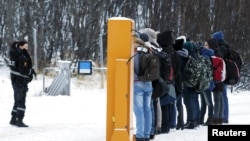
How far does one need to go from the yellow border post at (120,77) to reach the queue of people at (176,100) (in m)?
2.65

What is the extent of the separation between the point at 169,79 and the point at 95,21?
52.6 feet

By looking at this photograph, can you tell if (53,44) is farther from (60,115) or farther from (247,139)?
(247,139)

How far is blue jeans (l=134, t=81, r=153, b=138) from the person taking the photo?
31.5 feet

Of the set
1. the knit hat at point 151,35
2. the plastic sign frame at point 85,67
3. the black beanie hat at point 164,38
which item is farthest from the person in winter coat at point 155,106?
the plastic sign frame at point 85,67

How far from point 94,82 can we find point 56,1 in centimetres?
617

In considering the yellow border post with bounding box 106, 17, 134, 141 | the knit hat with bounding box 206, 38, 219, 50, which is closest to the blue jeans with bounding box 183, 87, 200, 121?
the knit hat with bounding box 206, 38, 219, 50

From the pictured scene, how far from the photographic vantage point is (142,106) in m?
9.63

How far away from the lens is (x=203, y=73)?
11930 mm

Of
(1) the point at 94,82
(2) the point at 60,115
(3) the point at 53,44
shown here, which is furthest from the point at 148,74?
(3) the point at 53,44

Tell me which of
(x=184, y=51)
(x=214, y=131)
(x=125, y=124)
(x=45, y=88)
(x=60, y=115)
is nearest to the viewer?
(x=214, y=131)

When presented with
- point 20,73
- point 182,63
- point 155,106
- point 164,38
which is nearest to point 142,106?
point 155,106

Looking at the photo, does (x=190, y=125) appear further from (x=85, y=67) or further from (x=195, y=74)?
(x=85, y=67)

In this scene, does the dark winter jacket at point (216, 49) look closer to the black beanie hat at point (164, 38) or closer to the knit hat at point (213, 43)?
the knit hat at point (213, 43)

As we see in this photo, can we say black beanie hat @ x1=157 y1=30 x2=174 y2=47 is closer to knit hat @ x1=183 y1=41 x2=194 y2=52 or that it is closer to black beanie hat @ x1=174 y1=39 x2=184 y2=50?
black beanie hat @ x1=174 y1=39 x2=184 y2=50
